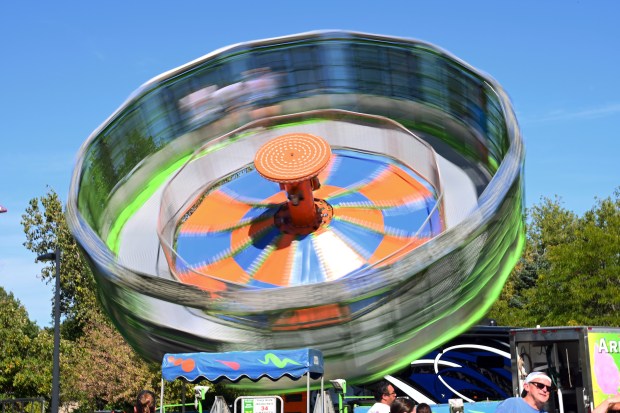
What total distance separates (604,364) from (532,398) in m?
9.98

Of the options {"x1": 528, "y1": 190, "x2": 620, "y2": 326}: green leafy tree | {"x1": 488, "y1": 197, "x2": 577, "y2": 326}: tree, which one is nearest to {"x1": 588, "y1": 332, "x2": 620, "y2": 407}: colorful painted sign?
{"x1": 528, "y1": 190, "x2": 620, "y2": 326}: green leafy tree

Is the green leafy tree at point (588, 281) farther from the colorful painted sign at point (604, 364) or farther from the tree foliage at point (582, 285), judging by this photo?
the colorful painted sign at point (604, 364)

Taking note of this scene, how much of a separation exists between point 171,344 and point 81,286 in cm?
3135

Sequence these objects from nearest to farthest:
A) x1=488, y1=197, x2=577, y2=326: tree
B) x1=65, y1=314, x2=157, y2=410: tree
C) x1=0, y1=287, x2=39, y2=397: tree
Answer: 1. x1=65, y1=314, x2=157, y2=410: tree
2. x1=0, y1=287, x2=39, y2=397: tree
3. x1=488, y1=197, x2=577, y2=326: tree

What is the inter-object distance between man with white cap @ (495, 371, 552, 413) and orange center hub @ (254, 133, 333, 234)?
1163 centimetres

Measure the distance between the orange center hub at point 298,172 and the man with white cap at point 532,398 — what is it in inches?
458

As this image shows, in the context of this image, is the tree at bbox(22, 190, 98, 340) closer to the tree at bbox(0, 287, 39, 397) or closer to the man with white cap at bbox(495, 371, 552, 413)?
the tree at bbox(0, 287, 39, 397)

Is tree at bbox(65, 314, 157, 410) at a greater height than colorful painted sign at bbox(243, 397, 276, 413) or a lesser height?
greater

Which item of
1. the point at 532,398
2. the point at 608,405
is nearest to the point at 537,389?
the point at 532,398

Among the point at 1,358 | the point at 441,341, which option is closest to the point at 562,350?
the point at 441,341

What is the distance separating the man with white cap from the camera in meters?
5.47

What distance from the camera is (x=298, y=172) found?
1705cm

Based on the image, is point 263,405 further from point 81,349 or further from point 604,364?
point 81,349

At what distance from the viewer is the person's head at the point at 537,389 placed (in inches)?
215
